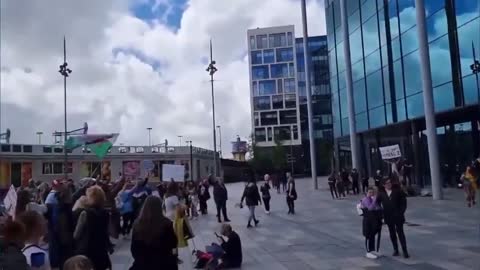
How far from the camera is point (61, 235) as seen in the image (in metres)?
7.11

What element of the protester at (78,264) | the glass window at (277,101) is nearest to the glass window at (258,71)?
the glass window at (277,101)

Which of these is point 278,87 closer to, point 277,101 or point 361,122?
point 277,101

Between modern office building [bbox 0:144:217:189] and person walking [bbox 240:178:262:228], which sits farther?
modern office building [bbox 0:144:217:189]

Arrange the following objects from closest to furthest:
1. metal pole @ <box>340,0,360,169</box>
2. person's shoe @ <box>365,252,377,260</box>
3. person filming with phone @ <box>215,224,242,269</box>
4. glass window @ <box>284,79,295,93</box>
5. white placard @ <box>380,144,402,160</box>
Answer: person filming with phone @ <box>215,224,242,269</box> < person's shoe @ <box>365,252,377,260</box> < white placard @ <box>380,144,402,160</box> < metal pole @ <box>340,0,360,169</box> < glass window @ <box>284,79,295,93</box>

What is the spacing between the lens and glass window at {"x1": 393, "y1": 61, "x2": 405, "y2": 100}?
3238 cm

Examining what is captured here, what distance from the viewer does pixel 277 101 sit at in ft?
396

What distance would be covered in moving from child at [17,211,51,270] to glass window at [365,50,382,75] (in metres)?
33.4

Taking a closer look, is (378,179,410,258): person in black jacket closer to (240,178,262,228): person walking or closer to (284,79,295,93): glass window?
(240,178,262,228): person walking

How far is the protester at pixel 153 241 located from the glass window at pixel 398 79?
1143 inches

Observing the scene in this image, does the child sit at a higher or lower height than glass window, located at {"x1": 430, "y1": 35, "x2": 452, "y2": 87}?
lower

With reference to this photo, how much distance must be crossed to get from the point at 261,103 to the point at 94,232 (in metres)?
116

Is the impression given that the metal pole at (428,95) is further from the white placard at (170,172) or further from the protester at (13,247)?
the protester at (13,247)

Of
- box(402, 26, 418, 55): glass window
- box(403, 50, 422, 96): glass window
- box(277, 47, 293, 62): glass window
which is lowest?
box(403, 50, 422, 96): glass window

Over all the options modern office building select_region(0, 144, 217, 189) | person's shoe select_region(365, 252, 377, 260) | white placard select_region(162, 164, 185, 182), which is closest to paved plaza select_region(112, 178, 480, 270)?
person's shoe select_region(365, 252, 377, 260)
